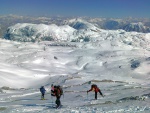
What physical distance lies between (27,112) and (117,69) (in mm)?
133123

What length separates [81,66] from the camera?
17662cm

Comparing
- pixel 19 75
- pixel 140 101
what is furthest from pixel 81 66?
pixel 140 101

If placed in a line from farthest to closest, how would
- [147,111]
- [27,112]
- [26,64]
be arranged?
[26,64], [27,112], [147,111]

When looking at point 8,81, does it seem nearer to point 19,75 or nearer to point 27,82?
point 27,82

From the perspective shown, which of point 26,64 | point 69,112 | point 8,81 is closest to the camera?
point 69,112

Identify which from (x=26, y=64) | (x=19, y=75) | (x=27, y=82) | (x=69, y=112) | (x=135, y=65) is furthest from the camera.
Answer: (x=26, y=64)

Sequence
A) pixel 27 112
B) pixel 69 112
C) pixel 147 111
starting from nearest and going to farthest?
pixel 147 111 < pixel 69 112 < pixel 27 112

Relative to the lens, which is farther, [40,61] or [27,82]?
[40,61]

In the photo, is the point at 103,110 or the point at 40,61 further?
the point at 40,61

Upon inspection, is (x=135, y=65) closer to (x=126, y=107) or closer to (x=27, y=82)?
(x=27, y=82)

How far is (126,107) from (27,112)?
7821 mm

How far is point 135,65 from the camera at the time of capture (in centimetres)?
15350

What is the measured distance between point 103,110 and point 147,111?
11.0 ft

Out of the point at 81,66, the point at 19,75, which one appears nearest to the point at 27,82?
the point at 19,75
